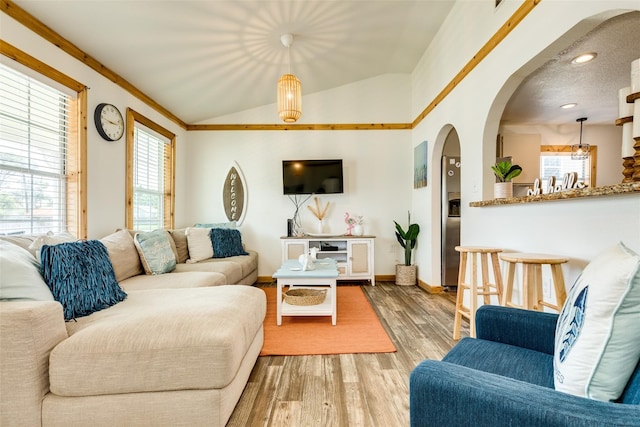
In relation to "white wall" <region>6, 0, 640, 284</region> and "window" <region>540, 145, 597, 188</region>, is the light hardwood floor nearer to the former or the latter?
"white wall" <region>6, 0, 640, 284</region>

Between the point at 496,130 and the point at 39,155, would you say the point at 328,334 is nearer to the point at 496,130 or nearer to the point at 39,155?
the point at 496,130

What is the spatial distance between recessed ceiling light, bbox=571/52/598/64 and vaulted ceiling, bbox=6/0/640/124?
5 centimetres

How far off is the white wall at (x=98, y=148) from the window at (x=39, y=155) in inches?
3.7

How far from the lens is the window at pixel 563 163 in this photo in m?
4.91

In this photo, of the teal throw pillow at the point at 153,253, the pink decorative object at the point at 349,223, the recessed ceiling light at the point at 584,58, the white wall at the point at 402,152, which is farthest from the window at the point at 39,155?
the recessed ceiling light at the point at 584,58

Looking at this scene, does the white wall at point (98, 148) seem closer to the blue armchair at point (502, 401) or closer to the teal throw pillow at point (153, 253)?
the teal throw pillow at point (153, 253)

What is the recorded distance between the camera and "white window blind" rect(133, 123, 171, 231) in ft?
11.4

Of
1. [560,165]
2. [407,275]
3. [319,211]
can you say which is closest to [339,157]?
[319,211]

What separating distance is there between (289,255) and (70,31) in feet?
10.6

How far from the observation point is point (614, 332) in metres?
0.77

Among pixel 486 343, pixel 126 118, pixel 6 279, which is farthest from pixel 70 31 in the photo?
pixel 486 343

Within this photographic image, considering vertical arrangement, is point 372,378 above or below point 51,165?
below

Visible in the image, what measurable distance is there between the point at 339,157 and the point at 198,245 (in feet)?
8.05

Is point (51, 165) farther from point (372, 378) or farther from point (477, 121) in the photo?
point (477, 121)
